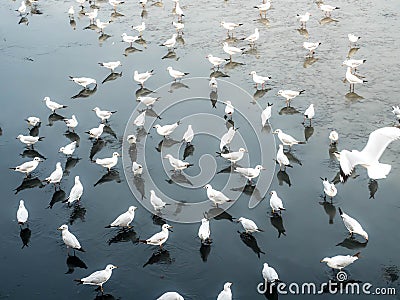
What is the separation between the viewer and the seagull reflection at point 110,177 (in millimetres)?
14789

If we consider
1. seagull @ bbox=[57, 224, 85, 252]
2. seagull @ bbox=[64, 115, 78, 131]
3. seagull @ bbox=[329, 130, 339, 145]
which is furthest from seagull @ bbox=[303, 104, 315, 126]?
seagull @ bbox=[57, 224, 85, 252]

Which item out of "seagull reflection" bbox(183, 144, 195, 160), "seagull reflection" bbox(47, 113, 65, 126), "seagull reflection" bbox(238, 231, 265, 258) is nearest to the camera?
"seagull reflection" bbox(238, 231, 265, 258)

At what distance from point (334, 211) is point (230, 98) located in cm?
653

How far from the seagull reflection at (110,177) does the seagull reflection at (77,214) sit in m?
1.12

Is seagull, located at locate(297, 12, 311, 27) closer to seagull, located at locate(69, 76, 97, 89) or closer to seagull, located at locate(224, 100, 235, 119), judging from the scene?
seagull, located at locate(224, 100, 235, 119)

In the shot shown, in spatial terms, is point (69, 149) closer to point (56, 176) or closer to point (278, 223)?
point (56, 176)

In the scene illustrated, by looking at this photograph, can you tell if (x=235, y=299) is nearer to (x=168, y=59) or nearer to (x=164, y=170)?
(x=164, y=170)

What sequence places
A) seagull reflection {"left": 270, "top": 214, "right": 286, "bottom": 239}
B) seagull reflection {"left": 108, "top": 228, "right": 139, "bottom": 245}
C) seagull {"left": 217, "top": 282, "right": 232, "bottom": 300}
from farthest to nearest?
seagull reflection {"left": 270, "top": 214, "right": 286, "bottom": 239} < seagull reflection {"left": 108, "top": 228, "right": 139, "bottom": 245} < seagull {"left": 217, "top": 282, "right": 232, "bottom": 300}

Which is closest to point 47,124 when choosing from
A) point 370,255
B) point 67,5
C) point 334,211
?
point 334,211

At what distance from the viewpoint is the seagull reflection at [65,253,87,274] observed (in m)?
11.8

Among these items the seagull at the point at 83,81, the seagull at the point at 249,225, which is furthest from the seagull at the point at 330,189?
the seagull at the point at 83,81

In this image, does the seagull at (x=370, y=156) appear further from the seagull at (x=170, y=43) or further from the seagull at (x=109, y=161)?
the seagull at (x=170, y=43)

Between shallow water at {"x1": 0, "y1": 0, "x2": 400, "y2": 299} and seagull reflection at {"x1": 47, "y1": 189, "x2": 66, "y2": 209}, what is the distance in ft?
0.15

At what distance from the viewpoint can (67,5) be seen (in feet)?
92.3
